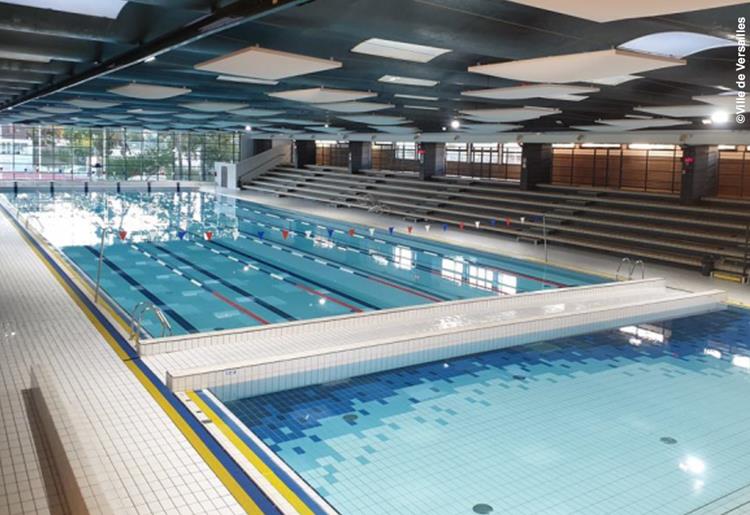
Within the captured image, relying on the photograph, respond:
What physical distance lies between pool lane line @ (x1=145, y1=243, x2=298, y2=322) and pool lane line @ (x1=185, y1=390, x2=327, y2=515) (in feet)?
11.2

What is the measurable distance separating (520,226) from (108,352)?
12539 millimetres

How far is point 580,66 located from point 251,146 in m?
29.0

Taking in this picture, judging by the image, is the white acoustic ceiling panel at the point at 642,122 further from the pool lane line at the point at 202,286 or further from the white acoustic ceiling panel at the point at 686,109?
the pool lane line at the point at 202,286

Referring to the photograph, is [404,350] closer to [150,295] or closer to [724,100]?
[150,295]

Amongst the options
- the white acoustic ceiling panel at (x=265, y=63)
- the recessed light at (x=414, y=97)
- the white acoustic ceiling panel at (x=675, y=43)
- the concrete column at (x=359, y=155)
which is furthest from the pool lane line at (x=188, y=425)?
the concrete column at (x=359, y=155)

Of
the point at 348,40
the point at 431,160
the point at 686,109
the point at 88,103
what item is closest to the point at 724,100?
the point at 686,109

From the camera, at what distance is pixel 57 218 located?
17.5 meters

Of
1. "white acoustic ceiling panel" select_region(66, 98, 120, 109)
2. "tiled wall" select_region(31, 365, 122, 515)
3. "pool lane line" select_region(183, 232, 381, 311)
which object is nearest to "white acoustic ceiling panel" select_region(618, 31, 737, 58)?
"tiled wall" select_region(31, 365, 122, 515)

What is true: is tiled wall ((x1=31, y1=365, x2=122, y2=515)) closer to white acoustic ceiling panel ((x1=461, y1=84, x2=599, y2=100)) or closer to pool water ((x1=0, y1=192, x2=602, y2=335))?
pool water ((x1=0, y1=192, x2=602, y2=335))

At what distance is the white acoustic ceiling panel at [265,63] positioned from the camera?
17.3 ft

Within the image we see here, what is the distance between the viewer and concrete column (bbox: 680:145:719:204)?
14.4 metres

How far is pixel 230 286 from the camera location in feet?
34.4

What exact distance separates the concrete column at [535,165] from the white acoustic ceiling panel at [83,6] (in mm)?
15331

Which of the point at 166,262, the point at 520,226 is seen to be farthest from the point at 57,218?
the point at 520,226
